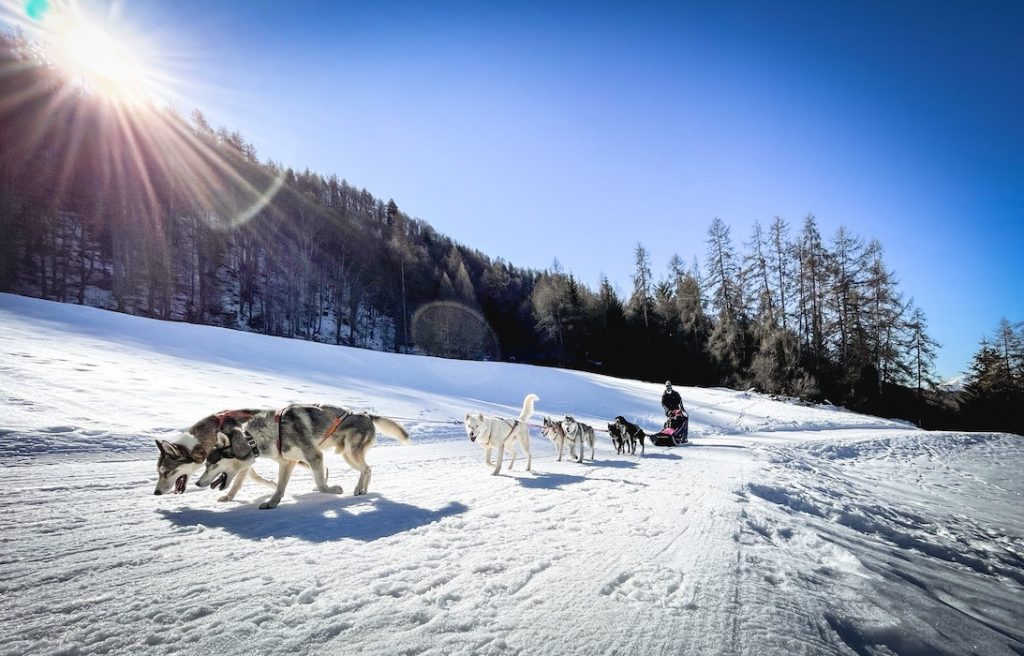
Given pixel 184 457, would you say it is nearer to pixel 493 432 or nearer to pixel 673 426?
pixel 493 432

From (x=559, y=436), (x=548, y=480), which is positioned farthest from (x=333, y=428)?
(x=559, y=436)

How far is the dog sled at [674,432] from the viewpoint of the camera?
12406mm

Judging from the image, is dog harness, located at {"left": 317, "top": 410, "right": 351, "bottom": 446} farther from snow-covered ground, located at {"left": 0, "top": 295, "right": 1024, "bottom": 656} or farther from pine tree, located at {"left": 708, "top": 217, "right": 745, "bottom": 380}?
pine tree, located at {"left": 708, "top": 217, "right": 745, "bottom": 380}

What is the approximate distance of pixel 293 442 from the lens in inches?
165

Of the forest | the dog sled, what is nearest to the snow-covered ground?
the dog sled

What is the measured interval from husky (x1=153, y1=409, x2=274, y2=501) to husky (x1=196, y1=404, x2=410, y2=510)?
0.21 m

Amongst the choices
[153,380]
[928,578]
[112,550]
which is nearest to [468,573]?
[112,550]

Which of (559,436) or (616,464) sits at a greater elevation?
(559,436)

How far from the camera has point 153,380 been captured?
9.94 metres

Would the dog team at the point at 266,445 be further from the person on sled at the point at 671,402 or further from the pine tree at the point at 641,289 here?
the pine tree at the point at 641,289

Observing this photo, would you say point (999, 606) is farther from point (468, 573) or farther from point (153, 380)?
point (153, 380)

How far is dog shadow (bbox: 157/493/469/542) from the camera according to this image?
3135mm

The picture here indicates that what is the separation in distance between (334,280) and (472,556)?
4662cm

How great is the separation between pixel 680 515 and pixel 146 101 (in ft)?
160
